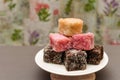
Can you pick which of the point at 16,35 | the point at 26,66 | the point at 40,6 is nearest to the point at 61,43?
the point at 26,66

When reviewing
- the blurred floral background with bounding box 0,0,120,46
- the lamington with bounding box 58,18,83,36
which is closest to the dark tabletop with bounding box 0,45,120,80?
the lamington with bounding box 58,18,83,36

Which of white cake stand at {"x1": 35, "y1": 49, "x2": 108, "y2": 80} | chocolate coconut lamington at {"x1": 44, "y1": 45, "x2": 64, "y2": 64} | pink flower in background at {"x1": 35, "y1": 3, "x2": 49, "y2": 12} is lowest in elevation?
white cake stand at {"x1": 35, "y1": 49, "x2": 108, "y2": 80}

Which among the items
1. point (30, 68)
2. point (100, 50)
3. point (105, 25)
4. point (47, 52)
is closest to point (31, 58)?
point (30, 68)

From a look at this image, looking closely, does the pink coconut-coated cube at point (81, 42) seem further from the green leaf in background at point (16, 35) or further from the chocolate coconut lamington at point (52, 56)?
the green leaf in background at point (16, 35)

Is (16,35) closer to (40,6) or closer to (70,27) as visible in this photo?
(40,6)

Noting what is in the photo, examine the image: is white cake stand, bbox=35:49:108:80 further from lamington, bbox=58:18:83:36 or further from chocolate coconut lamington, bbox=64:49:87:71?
lamington, bbox=58:18:83:36

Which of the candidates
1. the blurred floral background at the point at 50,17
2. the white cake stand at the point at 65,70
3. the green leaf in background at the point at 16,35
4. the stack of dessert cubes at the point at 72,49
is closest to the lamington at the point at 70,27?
the stack of dessert cubes at the point at 72,49
